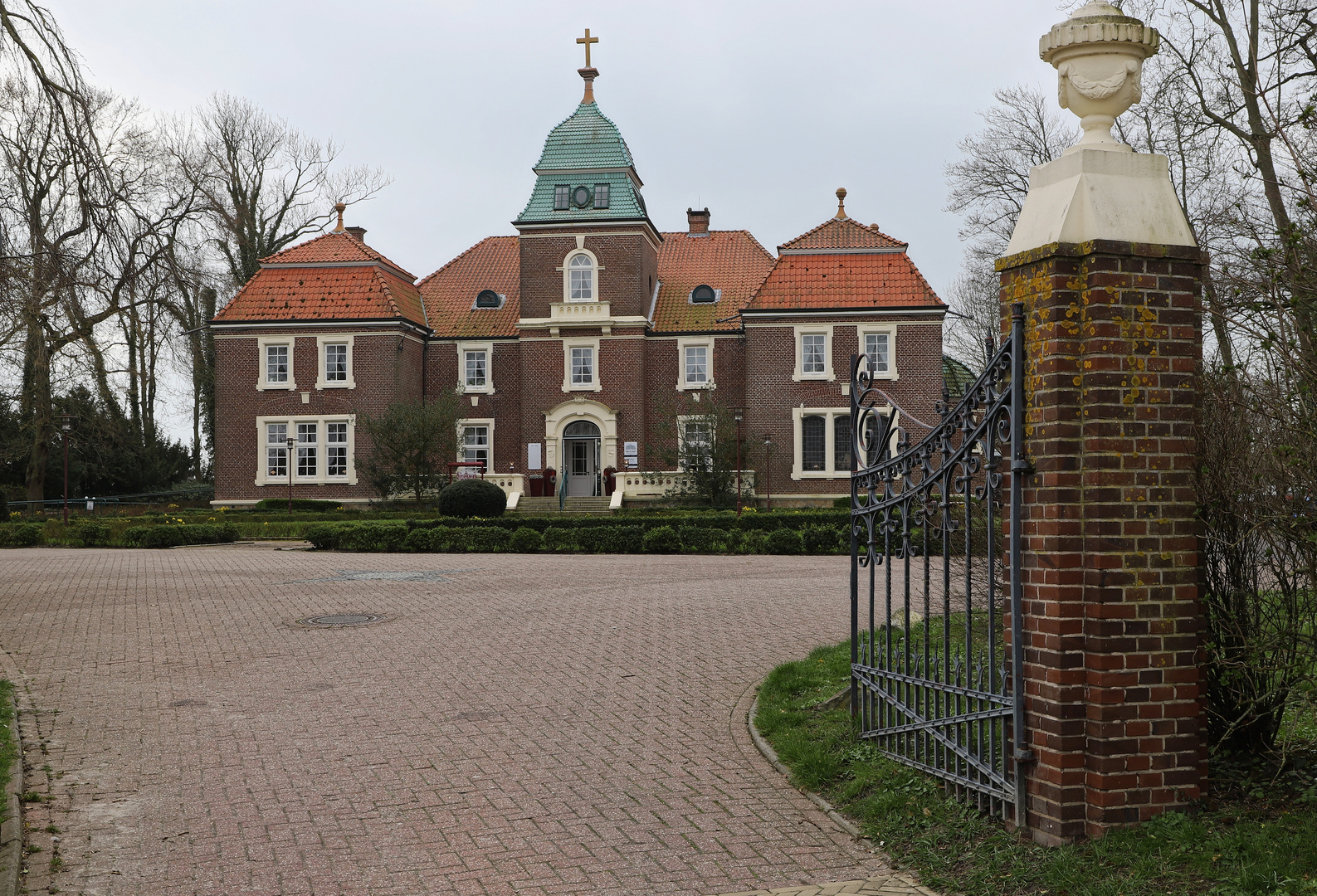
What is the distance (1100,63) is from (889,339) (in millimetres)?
30295

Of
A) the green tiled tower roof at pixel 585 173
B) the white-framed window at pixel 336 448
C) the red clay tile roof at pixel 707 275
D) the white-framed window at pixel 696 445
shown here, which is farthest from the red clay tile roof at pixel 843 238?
the white-framed window at pixel 336 448

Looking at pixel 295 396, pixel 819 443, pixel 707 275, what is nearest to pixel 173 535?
pixel 295 396

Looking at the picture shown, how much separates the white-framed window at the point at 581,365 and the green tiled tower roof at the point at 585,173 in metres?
4.06

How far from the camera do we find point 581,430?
36.1m

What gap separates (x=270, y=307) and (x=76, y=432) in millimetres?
8561

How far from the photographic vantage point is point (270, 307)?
3612cm

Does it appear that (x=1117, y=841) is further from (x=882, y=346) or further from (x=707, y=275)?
(x=707, y=275)

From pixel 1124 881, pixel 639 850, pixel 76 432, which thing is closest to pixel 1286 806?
pixel 1124 881

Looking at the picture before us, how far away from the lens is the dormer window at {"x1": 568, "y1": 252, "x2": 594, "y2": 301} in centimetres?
3562

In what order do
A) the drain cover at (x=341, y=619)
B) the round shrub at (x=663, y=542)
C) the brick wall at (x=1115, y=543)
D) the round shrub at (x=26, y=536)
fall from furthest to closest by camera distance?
1. the round shrub at (x=26, y=536)
2. the round shrub at (x=663, y=542)
3. the drain cover at (x=341, y=619)
4. the brick wall at (x=1115, y=543)

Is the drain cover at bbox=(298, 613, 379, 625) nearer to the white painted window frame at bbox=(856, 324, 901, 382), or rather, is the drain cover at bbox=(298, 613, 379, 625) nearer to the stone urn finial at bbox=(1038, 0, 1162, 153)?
the stone urn finial at bbox=(1038, 0, 1162, 153)

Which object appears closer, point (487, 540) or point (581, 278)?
point (487, 540)

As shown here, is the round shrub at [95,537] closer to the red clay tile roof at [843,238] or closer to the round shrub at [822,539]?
the round shrub at [822,539]

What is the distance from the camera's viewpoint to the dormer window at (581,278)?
35.6 meters
